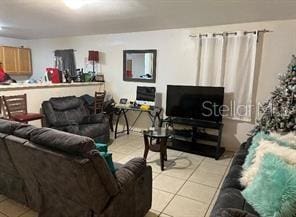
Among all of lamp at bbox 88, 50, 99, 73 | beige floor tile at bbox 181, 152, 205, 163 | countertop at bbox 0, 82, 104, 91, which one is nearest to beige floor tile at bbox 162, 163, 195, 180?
beige floor tile at bbox 181, 152, 205, 163

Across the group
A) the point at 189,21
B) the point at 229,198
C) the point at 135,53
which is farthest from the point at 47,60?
the point at 229,198

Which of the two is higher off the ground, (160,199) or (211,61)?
(211,61)

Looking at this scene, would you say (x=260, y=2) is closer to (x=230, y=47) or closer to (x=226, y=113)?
(x=230, y=47)

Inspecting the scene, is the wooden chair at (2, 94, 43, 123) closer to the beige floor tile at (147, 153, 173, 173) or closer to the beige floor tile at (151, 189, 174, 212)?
the beige floor tile at (147, 153, 173, 173)

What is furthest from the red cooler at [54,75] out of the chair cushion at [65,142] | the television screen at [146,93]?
the chair cushion at [65,142]

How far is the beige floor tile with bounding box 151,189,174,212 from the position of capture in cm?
246

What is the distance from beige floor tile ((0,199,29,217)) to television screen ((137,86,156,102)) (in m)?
3.11

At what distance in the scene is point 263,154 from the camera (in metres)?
1.83

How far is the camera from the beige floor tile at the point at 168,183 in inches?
113

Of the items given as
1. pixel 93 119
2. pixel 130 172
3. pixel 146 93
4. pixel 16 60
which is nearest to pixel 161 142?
pixel 130 172

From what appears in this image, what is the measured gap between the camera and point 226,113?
4.23 meters

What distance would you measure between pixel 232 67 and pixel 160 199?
2.74 metres

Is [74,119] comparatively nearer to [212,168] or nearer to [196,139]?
[196,139]

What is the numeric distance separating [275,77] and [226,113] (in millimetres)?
1028
